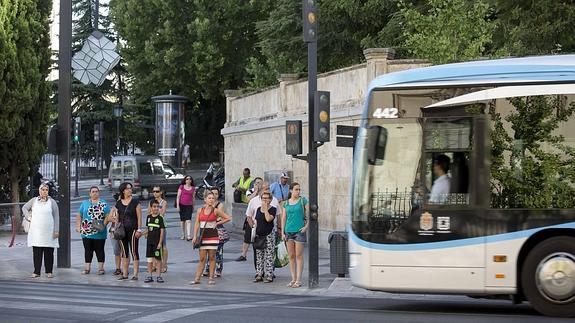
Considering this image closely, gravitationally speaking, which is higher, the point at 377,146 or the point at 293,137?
the point at 293,137

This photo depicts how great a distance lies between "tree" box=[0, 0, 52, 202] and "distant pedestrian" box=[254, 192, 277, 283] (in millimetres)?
11541

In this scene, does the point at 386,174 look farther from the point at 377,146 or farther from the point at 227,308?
the point at 227,308

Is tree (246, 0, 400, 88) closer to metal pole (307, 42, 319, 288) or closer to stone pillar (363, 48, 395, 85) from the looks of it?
stone pillar (363, 48, 395, 85)

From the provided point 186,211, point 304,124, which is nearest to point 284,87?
point 304,124

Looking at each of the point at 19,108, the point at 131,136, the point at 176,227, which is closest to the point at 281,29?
the point at 176,227

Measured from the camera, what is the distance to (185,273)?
65.6ft

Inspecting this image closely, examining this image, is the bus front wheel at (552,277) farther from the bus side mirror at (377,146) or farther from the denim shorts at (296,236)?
the denim shorts at (296,236)

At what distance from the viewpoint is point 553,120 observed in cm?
1219

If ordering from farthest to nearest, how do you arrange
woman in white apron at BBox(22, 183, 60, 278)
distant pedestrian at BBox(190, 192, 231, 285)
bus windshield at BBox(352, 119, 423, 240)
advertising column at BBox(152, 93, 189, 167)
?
advertising column at BBox(152, 93, 189, 167) → woman in white apron at BBox(22, 183, 60, 278) → distant pedestrian at BBox(190, 192, 231, 285) → bus windshield at BBox(352, 119, 423, 240)

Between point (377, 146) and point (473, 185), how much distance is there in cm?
134

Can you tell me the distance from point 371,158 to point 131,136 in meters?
59.0

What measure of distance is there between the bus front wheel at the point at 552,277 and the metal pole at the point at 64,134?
11.7 metres

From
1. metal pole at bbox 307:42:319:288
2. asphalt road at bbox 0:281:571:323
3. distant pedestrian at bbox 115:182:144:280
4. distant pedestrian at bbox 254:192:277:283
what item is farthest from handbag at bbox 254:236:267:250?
distant pedestrian at bbox 115:182:144:280

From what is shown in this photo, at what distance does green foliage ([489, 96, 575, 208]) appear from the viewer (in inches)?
476
